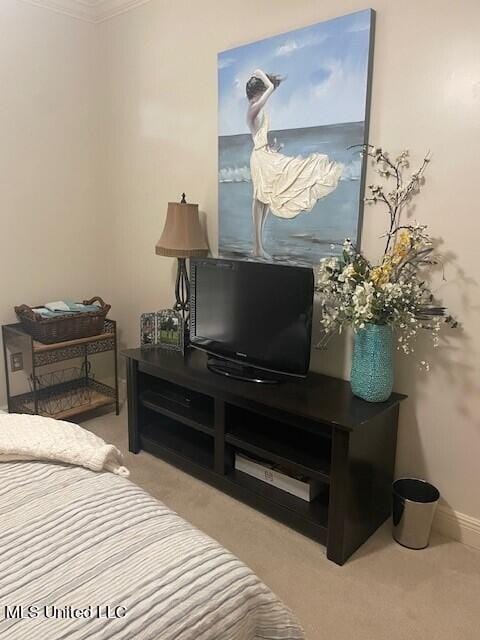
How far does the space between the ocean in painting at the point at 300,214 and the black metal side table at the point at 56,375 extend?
3.64 feet

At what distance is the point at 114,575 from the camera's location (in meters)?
1.02

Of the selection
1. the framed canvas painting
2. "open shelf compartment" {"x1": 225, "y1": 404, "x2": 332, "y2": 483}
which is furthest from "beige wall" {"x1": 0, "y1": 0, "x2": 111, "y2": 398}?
"open shelf compartment" {"x1": 225, "y1": 404, "x2": 332, "y2": 483}

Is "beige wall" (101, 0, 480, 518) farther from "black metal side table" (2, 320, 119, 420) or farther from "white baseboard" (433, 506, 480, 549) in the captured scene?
"black metal side table" (2, 320, 119, 420)

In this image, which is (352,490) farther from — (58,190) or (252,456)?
(58,190)

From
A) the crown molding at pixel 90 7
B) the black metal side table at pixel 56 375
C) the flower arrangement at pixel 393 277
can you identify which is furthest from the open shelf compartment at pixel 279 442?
the crown molding at pixel 90 7

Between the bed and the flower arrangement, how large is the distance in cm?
116

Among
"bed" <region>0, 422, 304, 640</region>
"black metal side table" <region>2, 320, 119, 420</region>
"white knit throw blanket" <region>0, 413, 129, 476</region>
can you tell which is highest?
"white knit throw blanket" <region>0, 413, 129, 476</region>

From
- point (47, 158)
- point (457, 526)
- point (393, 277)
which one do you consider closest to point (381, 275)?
point (393, 277)

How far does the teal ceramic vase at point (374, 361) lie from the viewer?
6.93ft

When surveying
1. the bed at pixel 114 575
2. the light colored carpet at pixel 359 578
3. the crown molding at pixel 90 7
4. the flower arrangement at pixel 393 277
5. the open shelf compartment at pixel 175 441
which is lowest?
the light colored carpet at pixel 359 578

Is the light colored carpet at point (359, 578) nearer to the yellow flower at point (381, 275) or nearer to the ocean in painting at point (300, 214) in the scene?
the yellow flower at point (381, 275)

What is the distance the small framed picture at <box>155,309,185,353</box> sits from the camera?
9.43 ft

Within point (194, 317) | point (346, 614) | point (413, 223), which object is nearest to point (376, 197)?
point (413, 223)

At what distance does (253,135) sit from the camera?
104 inches
